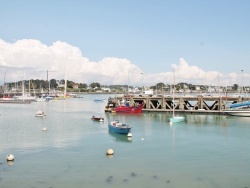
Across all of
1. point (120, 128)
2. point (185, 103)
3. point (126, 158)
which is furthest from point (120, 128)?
point (185, 103)

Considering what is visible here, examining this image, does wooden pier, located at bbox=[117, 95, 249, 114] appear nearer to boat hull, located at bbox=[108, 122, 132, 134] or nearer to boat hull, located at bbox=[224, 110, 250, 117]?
boat hull, located at bbox=[224, 110, 250, 117]

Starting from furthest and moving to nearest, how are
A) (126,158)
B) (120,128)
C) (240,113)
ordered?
(240,113) < (120,128) < (126,158)

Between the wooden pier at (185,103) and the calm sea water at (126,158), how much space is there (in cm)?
2950

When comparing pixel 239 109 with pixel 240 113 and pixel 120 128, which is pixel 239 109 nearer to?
pixel 240 113

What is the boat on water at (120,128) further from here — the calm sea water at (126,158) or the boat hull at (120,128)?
the calm sea water at (126,158)

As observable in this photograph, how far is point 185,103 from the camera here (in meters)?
93.6

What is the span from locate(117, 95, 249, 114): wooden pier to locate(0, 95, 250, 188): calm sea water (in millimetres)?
29502

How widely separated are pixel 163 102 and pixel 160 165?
6143 cm

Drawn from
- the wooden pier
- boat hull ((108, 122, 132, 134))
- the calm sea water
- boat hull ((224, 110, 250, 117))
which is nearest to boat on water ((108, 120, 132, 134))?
boat hull ((108, 122, 132, 134))

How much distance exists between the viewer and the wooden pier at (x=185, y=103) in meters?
87.2

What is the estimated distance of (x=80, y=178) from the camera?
28.8 meters

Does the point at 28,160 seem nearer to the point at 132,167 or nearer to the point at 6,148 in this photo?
the point at 6,148

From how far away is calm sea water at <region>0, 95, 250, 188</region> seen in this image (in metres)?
28.3

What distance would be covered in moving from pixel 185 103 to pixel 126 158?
60.0 m
